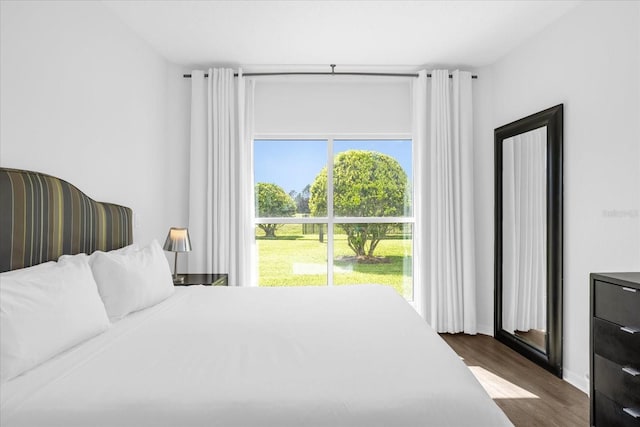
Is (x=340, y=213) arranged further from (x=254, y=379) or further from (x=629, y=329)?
(x=254, y=379)

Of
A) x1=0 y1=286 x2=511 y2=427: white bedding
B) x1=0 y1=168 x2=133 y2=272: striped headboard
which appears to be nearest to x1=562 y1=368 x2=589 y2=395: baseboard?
x1=0 y1=286 x2=511 y2=427: white bedding

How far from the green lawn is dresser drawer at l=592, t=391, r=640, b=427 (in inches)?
87.6

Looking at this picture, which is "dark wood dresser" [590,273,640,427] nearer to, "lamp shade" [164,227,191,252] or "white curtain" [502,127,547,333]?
"white curtain" [502,127,547,333]

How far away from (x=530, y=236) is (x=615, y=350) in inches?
57.7

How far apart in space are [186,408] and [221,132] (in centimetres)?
312

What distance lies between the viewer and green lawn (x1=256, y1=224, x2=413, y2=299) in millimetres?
4230

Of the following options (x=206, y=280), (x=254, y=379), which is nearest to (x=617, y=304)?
(x=254, y=379)

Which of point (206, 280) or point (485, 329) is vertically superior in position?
point (206, 280)

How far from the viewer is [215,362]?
1.40 m

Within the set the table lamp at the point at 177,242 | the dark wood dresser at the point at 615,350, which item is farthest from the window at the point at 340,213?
the dark wood dresser at the point at 615,350

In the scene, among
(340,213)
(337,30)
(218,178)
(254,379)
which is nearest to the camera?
(254,379)

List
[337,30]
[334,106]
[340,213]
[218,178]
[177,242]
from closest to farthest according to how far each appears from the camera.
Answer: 1. [337,30]
2. [177,242]
3. [218,178]
4. [334,106]
5. [340,213]

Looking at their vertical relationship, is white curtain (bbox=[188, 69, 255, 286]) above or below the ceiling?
below

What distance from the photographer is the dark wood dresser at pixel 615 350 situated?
1876 millimetres
